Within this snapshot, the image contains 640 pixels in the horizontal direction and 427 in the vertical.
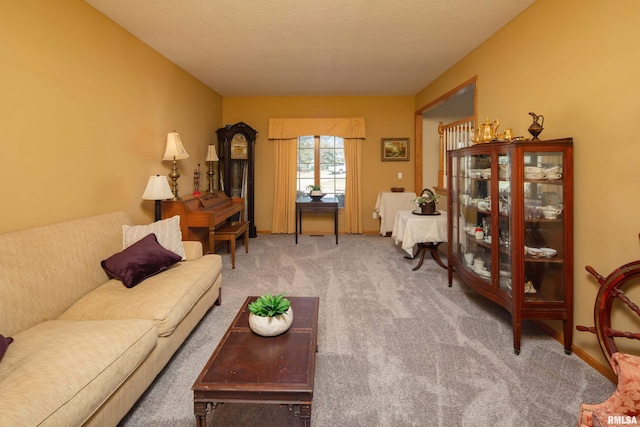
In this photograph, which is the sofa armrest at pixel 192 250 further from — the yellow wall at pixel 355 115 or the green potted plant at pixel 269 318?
the yellow wall at pixel 355 115

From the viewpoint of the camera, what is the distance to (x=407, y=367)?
7.39ft

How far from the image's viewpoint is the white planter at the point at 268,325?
5.82 ft

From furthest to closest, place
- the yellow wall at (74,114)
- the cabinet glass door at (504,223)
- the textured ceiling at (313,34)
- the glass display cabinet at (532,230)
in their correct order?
1. the textured ceiling at (313,34)
2. the cabinet glass door at (504,223)
3. the glass display cabinet at (532,230)
4. the yellow wall at (74,114)

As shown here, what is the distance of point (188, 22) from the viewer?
10.6 feet

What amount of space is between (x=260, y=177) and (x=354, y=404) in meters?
5.36

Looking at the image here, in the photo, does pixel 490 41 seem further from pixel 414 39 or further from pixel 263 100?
pixel 263 100

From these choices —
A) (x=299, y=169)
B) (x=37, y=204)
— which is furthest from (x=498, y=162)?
(x=299, y=169)

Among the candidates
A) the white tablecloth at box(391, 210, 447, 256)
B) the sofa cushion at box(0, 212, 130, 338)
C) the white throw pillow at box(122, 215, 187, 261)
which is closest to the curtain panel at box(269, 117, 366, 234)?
the white tablecloth at box(391, 210, 447, 256)

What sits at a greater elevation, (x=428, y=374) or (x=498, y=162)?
(x=498, y=162)

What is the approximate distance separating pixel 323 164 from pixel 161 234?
4299mm

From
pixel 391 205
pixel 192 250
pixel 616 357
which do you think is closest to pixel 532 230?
pixel 616 357

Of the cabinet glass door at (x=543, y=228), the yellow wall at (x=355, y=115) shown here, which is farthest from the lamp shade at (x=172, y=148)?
the cabinet glass door at (x=543, y=228)

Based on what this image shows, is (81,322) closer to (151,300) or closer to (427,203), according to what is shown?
(151,300)

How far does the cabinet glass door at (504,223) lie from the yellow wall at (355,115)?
413 cm
